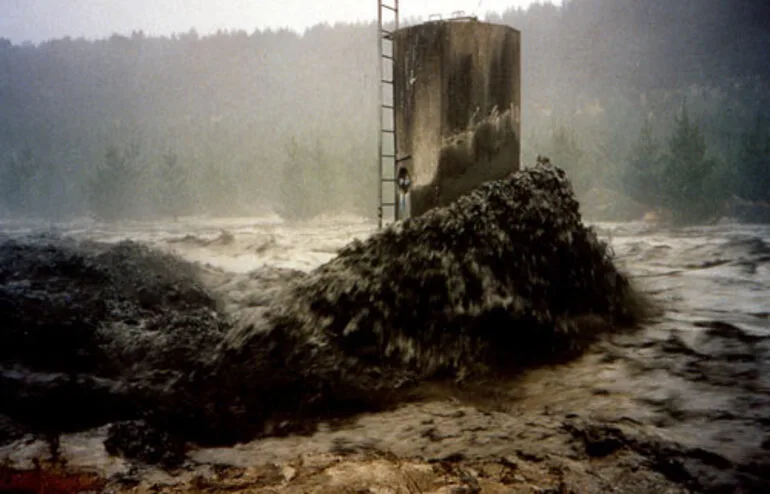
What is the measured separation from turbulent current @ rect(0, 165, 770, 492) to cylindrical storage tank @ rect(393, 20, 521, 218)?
593 millimetres

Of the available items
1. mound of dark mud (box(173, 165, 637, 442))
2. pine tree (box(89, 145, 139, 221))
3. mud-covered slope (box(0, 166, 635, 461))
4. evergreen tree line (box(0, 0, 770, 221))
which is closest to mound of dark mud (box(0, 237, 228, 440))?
mud-covered slope (box(0, 166, 635, 461))

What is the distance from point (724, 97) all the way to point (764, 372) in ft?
188

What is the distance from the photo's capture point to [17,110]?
7738cm

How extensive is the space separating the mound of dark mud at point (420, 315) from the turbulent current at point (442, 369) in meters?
0.02

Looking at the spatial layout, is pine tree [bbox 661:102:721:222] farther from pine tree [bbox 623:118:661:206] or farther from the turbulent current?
the turbulent current

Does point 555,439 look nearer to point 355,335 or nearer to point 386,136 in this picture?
point 355,335

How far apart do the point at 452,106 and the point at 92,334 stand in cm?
598

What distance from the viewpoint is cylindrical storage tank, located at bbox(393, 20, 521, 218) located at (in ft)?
22.5

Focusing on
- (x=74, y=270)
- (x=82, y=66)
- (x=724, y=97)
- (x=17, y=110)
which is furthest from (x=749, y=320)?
(x=82, y=66)

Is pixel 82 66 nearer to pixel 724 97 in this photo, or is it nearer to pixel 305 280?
pixel 724 97

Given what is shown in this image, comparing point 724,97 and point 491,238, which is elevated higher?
point 724,97

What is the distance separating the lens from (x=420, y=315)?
5.88 m

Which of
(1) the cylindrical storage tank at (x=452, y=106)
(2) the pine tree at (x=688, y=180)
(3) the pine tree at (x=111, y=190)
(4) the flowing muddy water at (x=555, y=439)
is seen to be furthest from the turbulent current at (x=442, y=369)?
(3) the pine tree at (x=111, y=190)

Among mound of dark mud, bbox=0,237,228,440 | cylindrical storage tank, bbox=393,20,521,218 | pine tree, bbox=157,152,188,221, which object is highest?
cylindrical storage tank, bbox=393,20,521,218
